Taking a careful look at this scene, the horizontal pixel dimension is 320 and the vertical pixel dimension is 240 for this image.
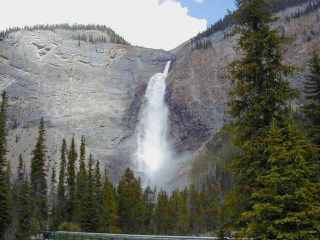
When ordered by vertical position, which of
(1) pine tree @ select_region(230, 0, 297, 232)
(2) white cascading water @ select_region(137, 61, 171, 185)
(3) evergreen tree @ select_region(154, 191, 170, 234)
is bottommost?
(3) evergreen tree @ select_region(154, 191, 170, 234)

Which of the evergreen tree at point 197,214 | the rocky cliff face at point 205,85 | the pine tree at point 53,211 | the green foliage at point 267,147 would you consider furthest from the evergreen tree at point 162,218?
the green foliage at point 267,147

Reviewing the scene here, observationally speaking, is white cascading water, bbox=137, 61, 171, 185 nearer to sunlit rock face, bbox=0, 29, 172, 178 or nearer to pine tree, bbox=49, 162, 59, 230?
sunlit rock face, bbox=0, 29, 172, 178

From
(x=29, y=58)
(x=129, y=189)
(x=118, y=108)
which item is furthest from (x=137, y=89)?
(x=129, y=189)

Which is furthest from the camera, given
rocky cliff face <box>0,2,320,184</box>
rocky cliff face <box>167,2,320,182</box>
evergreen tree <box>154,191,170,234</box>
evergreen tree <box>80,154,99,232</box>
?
rocky cliff face <box>0,2,320,184</box>

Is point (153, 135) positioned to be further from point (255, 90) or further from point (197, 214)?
point (255, 90)

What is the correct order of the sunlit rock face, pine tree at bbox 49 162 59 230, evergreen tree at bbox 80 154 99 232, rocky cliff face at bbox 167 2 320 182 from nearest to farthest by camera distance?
evergreen tree at bbox 80 154 99 232, pine tree at bbox 49 162 59 230, rocky cliff face at bbox 167 2 320 182, the sunlit rock face

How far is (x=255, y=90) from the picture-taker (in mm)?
→ 18312

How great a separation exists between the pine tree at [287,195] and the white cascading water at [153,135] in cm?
12044

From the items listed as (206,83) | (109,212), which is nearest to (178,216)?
(109,212)

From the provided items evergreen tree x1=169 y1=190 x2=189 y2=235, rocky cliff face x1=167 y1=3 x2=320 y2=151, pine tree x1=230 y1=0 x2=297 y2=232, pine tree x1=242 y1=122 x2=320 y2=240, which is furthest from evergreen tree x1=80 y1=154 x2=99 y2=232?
rocky cliff face x1=167 y1=3 x2=320 y2=151

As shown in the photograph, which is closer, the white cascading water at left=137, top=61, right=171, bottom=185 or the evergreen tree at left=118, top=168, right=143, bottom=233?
the evergreen tree at left=118, top=168, right=143, bottom=233

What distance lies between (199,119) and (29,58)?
276ft

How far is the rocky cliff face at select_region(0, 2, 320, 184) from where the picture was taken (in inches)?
5974

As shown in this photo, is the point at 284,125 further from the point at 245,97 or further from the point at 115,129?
the point at 115,129
